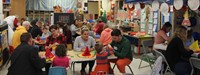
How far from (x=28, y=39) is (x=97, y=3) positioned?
30.8 feet

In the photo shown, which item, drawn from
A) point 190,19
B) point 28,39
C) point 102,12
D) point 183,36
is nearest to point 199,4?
point 183,36

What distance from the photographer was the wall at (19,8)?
37.3 ft

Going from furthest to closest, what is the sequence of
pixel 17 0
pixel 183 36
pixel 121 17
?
pixel 17 0 → pixel 121 17 → pixel 183 36

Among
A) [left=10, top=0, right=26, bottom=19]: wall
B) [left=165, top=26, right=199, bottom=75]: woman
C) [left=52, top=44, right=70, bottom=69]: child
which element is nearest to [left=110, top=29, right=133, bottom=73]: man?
[left=165, top=26, right=199, bottom=75]: woman

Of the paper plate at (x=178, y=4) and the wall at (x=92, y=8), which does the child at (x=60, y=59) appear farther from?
the wall at (x=92, y=8)

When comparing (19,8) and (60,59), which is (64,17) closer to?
(19,8)

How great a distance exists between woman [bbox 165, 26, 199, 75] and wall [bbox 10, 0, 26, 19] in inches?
344

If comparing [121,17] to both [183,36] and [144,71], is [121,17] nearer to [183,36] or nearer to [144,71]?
[144,71]

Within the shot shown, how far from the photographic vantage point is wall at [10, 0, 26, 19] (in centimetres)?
1138

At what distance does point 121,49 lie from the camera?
454 centimetres

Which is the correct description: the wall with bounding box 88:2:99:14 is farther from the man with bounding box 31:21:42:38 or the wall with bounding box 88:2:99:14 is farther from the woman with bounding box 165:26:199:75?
the woman with bounding box 165:26:199:75

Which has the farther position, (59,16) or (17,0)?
(17,0)

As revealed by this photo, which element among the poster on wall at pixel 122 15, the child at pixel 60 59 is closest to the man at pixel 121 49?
the child at pixel 60 59

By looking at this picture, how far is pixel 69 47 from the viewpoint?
213 inches
